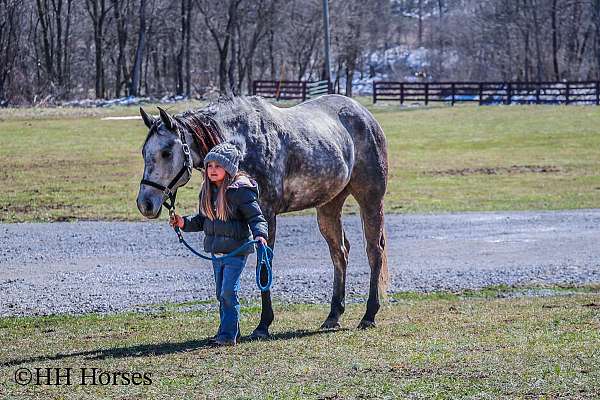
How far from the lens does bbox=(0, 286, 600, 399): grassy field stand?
6949mm

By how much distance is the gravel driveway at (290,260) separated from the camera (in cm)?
1277

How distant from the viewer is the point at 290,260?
1544 centimetres

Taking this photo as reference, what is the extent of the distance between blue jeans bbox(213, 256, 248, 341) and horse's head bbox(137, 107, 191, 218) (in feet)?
2.16

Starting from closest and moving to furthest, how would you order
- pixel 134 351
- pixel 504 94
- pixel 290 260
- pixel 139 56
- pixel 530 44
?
1. pixel 134 351
2. pixel 290 260
3. pixel 504 94
4. pixel 139 56
5. pixel 530 44

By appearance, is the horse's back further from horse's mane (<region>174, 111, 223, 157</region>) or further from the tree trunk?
the tree trunk

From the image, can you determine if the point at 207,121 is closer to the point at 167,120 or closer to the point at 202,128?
the point at 202,128

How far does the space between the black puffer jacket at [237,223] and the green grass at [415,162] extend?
40.8 ft

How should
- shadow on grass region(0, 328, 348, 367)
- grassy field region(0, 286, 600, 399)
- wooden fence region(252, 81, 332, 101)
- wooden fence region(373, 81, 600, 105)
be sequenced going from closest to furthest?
grassy field region(0, 286, 600, 399) → shadow on grass region(0, 328, 348, 367) → wooden fence region(252, 81, 332, 101) → wooden fence region(373, 81, 600, 105)

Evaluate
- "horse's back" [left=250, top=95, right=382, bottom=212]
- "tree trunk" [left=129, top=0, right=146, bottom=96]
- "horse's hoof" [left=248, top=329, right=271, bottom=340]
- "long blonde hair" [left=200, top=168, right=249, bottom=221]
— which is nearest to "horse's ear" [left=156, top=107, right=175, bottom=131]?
"long blonde hair" [left=200, top=168, right=249, bottom=221]

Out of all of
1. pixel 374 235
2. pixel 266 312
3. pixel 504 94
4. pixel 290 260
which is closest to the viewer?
pixel 266 312

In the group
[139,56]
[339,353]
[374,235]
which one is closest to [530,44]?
[139,56]

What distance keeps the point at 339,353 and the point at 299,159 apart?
2238 mm

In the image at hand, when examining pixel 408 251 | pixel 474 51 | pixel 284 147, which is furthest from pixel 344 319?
pixel 474 51

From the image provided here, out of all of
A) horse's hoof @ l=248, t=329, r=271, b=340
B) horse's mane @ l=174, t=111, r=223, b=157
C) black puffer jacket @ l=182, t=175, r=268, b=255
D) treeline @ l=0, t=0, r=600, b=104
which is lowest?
horse's hoof @ l=248, t=329, r=271, b=340
